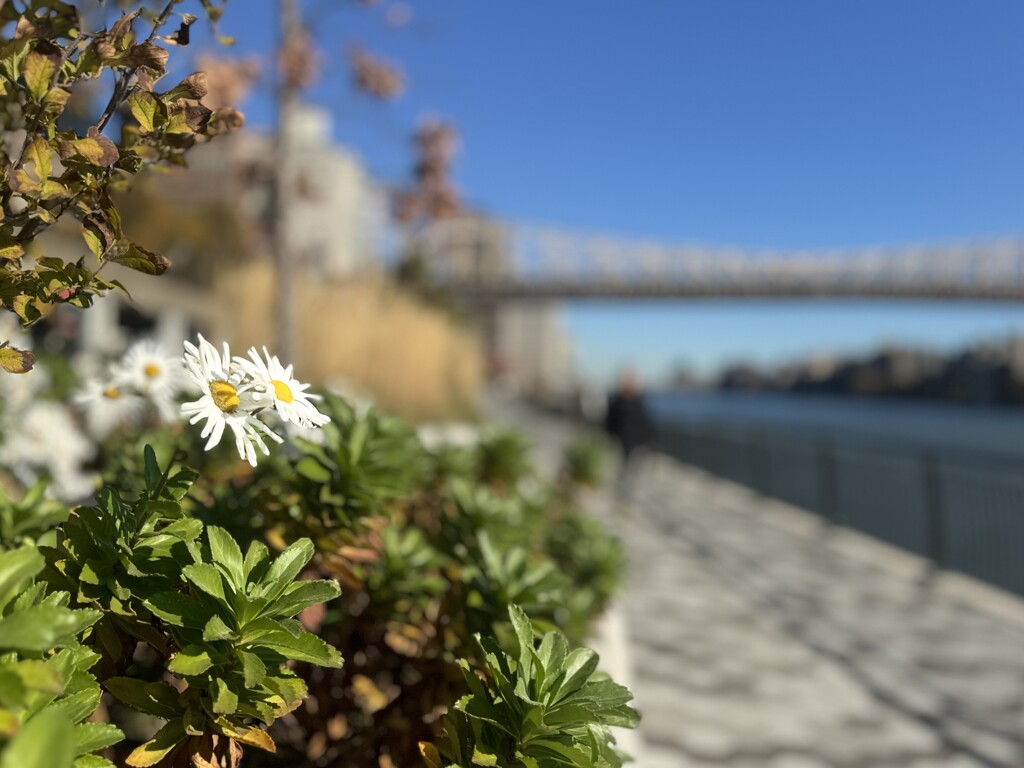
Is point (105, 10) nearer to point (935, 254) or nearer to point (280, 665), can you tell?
point (280, 665)

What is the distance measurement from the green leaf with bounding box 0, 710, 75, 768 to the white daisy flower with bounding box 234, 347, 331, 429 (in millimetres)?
413

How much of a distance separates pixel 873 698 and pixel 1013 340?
58.2m

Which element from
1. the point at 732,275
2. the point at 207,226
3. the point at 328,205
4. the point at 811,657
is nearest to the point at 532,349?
the point at 732,275

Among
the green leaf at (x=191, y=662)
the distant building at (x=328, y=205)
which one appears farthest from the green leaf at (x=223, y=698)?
the distant building at (x=328, y=205)

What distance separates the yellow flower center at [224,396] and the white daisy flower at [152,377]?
81cm

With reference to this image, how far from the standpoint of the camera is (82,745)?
795 mm

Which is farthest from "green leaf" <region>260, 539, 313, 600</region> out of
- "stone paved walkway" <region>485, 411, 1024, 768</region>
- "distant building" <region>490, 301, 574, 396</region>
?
"distant building" <region>490, 301, 574, 396</region>

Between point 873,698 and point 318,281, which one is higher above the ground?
point 318,281

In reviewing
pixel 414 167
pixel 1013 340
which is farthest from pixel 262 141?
pixel 1013 340

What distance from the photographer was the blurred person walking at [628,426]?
8.63 metres

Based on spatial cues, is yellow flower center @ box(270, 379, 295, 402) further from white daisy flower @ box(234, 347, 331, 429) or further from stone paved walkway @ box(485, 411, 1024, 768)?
stone paved walkway @ box(485, 411, 1024, 768)

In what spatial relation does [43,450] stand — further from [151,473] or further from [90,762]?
[90,762]

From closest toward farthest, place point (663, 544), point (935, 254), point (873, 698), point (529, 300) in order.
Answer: point (873, 698), point (663, 544), point (529, 300), point (935, 254)

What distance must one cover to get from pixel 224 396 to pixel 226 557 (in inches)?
7.3
